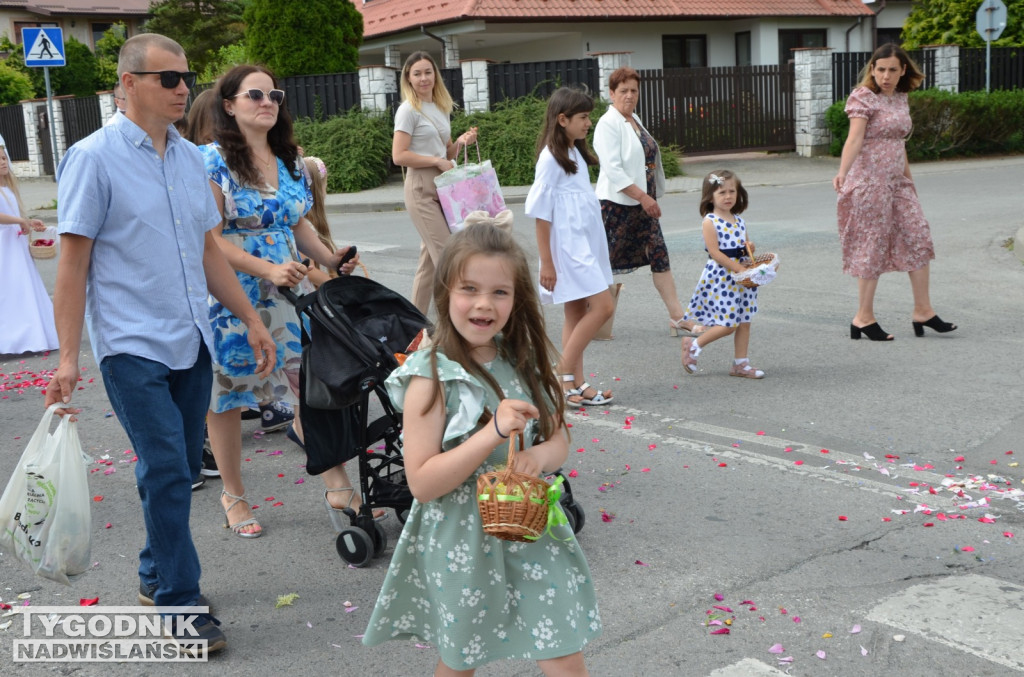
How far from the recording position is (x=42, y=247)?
905 cm

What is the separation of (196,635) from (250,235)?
5.84ft

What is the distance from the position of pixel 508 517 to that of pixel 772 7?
32.1 m

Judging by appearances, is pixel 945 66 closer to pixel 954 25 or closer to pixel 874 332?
pixel 954 25

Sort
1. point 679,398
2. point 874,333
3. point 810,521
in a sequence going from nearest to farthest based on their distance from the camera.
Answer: point 810,521 → point 679,398 → point 874,333

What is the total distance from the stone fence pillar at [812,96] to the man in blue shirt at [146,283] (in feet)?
73.9

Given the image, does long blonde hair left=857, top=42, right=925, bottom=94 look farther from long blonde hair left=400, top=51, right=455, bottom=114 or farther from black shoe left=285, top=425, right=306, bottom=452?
black shoe left=285, top=425, right=306, bottom=452

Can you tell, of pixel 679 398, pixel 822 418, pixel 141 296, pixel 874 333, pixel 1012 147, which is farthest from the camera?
pixel 1012 147

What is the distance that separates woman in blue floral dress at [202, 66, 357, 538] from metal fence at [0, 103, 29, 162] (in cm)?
3055

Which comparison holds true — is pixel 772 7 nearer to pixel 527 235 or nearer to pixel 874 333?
pixel 527 235

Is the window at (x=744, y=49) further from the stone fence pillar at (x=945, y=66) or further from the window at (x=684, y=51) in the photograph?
the stone fence pillar at (x=945, y=66)

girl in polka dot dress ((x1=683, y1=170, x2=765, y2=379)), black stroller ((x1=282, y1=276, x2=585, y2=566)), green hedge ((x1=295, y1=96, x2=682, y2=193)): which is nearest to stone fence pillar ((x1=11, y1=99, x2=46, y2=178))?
green hedge ((x1=295, y1=96, x2=682, y2=193))

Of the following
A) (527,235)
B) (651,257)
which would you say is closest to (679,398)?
(651,257)

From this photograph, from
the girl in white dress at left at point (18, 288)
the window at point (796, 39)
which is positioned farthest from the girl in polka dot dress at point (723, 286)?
the window at point (796, 39)

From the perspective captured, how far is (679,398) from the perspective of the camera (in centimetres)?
682
